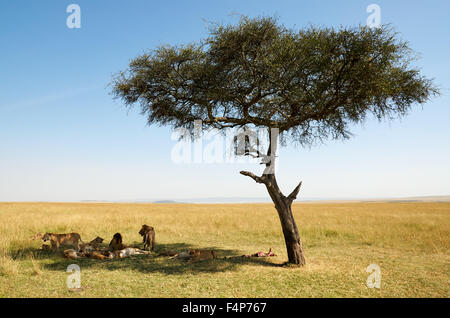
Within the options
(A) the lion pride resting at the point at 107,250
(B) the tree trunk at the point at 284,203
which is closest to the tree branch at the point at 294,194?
(B) the tree trunk at the point at 284,203

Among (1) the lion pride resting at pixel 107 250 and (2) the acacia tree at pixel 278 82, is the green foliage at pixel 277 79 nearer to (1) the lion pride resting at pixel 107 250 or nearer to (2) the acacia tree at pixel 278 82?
(2) the acacia tree at pixel 278 82

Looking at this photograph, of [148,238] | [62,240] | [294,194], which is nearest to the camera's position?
[294,194]

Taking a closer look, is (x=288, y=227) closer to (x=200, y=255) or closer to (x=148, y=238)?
(x=200, y=255)

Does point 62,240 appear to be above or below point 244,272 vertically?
above

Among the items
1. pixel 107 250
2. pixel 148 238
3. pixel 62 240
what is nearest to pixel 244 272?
pixel 148 238

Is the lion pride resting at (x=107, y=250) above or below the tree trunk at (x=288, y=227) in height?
below

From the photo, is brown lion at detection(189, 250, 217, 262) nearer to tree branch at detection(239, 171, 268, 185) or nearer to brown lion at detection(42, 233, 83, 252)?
tree branch at detection(239, 171, 268, 185)

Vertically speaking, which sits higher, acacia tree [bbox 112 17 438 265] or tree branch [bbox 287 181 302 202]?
acacia tree [bbox 112 17 438 265]

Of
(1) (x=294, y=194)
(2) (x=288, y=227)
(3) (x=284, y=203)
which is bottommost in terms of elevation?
(2) (x=288, y=227)

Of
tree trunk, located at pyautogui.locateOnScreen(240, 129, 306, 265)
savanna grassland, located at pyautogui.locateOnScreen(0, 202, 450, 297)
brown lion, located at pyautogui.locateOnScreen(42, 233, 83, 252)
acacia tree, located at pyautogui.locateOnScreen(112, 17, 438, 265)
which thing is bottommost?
savanna grassland, located at pyautogui.locateOnScreen(0, 202, 450, 297)

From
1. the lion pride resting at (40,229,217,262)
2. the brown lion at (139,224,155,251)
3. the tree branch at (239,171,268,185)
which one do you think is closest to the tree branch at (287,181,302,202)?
the tree branch at (239,171,268,185)

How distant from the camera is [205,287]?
821 centimetres

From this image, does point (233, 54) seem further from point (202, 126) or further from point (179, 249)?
point (179, 249)
